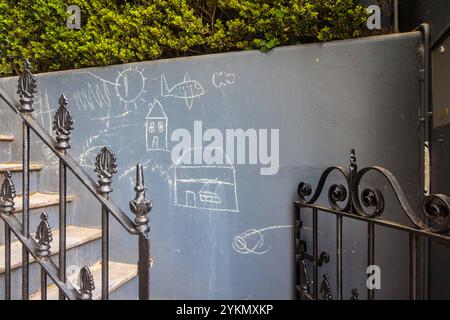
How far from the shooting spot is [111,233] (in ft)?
8.70

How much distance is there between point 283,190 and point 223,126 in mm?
697

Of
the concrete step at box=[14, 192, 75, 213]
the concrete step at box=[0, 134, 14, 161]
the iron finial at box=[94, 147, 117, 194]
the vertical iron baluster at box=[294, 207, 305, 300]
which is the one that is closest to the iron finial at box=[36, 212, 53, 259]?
the iron finial at box=[94, 147, 117, 194]

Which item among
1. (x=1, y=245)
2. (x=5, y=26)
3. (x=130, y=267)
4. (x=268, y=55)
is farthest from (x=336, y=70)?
A: (x=5, y=26)

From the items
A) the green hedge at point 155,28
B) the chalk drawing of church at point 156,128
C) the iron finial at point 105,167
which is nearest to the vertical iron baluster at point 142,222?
the iron finial at point 105,167

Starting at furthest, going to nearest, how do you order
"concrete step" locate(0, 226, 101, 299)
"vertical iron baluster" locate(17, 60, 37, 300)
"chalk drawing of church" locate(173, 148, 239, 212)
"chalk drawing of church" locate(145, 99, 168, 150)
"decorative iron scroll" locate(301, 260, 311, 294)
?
"chalk drawing of church" locate(145, 99, 168, 150) < "chalk drawing of church" locate(173, 148, 239, 212) < "decorative iron scroll" locate(301, 260, 311, 294) < "concrete step" locate(0, 226, 101, 299) < "vertical iron baluster" locate(17, 60, 37, 300)

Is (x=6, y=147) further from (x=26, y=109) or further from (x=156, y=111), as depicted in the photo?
(x=26, y=109)

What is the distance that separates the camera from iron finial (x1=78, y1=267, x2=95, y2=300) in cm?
120

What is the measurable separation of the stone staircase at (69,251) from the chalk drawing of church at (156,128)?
2.89 feet

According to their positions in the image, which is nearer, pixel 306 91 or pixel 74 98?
pixel 306 91

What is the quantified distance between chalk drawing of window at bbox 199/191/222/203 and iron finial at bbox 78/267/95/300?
4.20 feet

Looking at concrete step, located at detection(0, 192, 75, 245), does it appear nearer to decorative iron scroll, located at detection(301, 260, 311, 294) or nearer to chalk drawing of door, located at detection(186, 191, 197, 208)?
chalk drawing of door, located at detection(186, 191, 197, 208)

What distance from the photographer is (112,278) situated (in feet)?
7.32

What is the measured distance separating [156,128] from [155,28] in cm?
83

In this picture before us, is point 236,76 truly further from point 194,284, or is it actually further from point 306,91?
point 194,284
